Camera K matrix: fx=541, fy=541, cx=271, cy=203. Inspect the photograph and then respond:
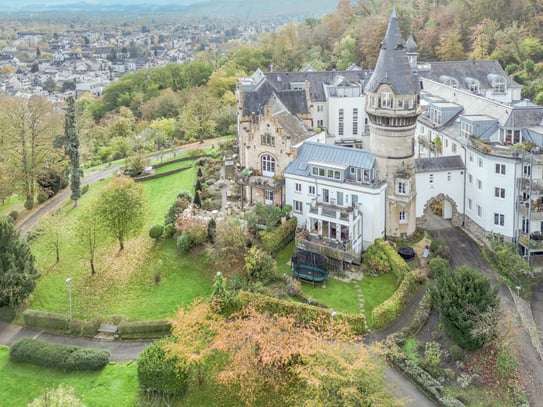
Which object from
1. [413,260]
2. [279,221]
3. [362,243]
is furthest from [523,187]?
[279,221]

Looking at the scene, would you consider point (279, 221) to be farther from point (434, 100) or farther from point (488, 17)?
point (488, 17)

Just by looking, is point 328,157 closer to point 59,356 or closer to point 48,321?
point 48,321

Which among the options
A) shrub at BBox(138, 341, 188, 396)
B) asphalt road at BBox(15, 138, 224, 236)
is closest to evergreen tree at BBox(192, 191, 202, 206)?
asphalt road at BBox(15, 138, 224, 236)

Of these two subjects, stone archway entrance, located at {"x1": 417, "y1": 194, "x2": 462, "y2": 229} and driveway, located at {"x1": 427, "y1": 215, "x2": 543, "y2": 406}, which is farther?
stone archway entrance, located at {"x1": 417, "y1": 194, "x2": 462, "y2": 229}

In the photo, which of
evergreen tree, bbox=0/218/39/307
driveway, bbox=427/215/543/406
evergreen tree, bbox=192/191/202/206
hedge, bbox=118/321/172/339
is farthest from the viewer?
evergreen tree, bbox=192/191/202/206

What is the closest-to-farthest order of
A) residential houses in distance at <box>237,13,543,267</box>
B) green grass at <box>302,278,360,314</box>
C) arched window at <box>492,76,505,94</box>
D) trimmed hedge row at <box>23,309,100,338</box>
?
trimmed hedge row at <box>23,309,100,338</box>, green grass at <box>302,278,360,314</box>, residential houses in distance at <box>237,13,543,267</box>, arched window at <box>492,76,505,94</box>

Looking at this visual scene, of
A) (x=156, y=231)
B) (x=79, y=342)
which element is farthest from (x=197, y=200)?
(x=79, y=342)

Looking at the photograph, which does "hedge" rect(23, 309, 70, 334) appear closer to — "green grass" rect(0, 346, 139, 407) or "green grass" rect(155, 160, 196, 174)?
"green grass" rect(0, 346, 139, 407)
